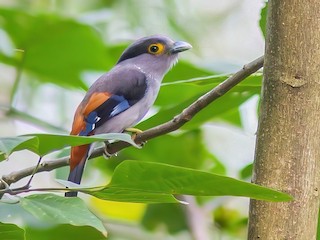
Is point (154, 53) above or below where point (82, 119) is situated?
above

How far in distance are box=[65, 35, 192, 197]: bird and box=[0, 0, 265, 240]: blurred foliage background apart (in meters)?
0.06

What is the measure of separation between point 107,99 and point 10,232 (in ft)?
2.83

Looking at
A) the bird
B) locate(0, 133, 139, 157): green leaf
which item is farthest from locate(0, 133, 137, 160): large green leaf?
the bird

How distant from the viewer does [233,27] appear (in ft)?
14.5

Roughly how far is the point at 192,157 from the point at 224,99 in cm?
56

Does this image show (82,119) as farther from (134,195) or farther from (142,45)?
(134,195)

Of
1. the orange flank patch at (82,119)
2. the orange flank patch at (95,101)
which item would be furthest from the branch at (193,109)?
the orange flank patch at (95,101)

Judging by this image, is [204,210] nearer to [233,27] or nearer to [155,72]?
[155,72]

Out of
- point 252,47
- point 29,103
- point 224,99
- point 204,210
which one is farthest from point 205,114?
point 252,47

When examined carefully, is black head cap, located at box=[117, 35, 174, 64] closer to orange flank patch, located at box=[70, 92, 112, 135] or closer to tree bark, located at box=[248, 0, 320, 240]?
orange flank patch, located at box=[70, 92, 112, 135]

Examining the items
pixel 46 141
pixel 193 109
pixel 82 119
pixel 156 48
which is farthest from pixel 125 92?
pixel 46 141

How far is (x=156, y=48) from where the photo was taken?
87.7 inches

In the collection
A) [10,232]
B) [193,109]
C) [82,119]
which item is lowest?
[10,232]

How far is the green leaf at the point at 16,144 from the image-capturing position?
91 centimetres
